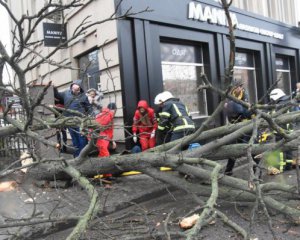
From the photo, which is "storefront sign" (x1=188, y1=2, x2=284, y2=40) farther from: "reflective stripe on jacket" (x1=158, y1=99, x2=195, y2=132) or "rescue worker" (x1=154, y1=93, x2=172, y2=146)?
"reflective stripe on jacket" (x1=158, y1=99, x2=195, y2=132)

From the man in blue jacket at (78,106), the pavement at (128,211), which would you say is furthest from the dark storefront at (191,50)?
the pavement at (128,211)

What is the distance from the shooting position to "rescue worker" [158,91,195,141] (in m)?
7.05

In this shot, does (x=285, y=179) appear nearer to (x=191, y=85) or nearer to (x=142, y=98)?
(x=142, y=98)

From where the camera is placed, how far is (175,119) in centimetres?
718

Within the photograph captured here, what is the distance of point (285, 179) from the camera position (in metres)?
7.07

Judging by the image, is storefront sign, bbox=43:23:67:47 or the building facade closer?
the building facade

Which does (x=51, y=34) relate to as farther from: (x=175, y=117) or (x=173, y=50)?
(x=175, y=117)

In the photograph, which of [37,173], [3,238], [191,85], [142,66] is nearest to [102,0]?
[142,66]

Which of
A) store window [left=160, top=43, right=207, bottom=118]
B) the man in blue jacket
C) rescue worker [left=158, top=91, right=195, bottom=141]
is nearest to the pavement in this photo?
rescue worker [left=158, top=91, right=195, bottom=141]

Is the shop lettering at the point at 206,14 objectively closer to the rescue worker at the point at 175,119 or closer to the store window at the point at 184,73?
the store window at the point at 184,73

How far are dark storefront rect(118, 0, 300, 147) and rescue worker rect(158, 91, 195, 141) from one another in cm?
127

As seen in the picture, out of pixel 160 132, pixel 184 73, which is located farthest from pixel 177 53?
pixel 160 132

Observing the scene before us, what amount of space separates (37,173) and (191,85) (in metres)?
5.79

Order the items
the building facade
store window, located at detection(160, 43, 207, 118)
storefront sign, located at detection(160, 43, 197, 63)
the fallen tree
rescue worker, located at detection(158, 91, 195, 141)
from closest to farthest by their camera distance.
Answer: the fallen tree < rescue worker, located at detection(158, 91, 195, 141) < the building facade < storefront sign, located at detection(160, 43, 197, 63) < store window, located at detection(160, 43, 207, 118)
